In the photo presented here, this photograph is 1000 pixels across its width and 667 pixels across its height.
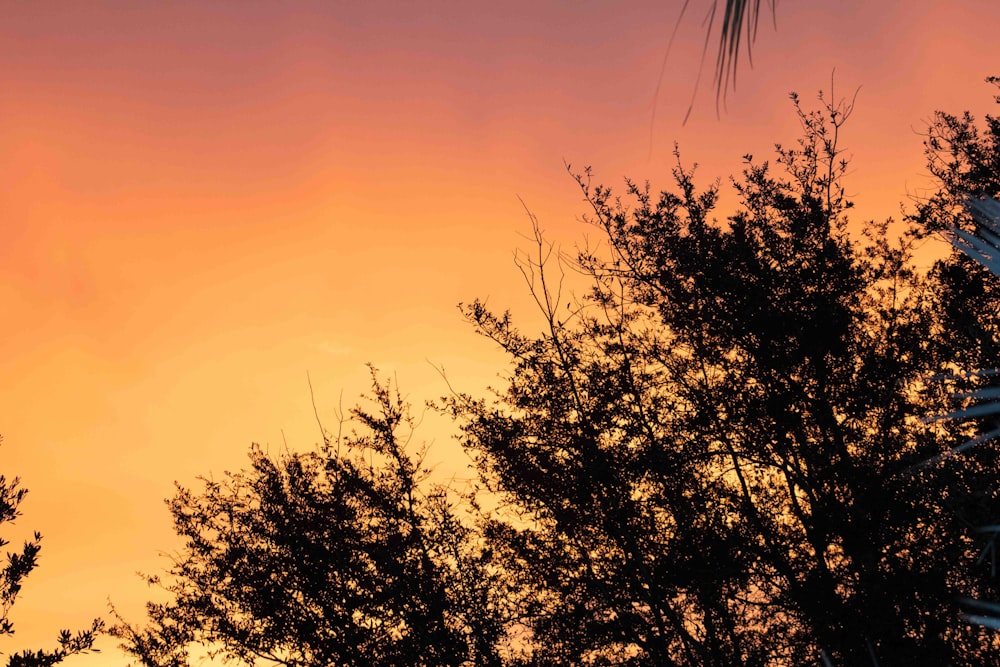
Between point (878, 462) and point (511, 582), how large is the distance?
7309mm

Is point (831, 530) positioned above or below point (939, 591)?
above

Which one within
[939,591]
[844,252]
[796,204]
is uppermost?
[796,204]

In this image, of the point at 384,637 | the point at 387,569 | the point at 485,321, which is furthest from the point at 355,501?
the point at 485,321

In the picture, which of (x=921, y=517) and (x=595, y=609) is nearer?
(x=921, y=517)

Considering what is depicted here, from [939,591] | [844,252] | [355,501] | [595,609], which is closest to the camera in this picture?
[939,591]

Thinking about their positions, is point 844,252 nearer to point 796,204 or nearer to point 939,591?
point 796,204

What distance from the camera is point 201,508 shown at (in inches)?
698

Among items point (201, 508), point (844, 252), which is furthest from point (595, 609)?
point (201, 508)

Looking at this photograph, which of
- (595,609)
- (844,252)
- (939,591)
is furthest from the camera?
(844,252)

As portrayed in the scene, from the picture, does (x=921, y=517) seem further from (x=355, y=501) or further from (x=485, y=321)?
(x=355, y=501)

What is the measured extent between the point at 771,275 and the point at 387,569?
9908 mm

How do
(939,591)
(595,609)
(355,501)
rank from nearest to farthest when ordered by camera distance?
(939,591), (595,609), (355,501)

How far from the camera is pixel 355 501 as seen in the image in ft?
55.6

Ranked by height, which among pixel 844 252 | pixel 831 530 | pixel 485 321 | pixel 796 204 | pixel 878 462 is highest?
pixel 796 204
